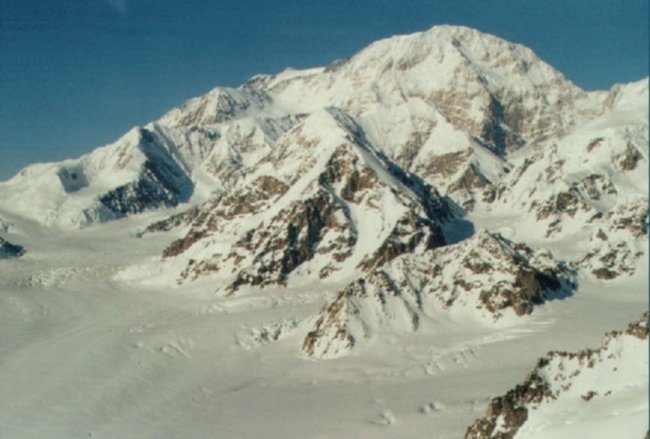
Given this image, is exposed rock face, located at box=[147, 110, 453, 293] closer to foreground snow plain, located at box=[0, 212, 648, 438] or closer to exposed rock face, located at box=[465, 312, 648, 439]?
foreground snow plain, located at box=[0, 212, 648, 438]

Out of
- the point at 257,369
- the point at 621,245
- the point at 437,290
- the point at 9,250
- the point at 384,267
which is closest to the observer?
the point at 257,369

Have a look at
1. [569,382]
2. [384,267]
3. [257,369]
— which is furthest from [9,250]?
[569,382]

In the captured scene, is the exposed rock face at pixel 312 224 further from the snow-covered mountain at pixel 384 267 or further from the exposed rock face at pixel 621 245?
the exposed rock face at pixel 621 245

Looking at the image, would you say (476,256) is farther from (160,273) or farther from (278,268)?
(160,273)

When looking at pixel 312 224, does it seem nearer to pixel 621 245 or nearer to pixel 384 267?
pixel 384 267

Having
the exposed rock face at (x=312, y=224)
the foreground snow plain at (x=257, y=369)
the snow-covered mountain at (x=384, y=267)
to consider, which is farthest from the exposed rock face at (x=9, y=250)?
the foreground snow plain at (x=257, y=369)

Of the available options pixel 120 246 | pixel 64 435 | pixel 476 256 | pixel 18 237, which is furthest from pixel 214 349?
pixel 18 237
